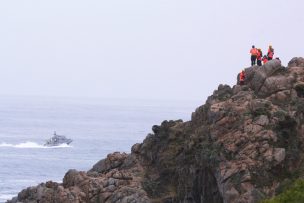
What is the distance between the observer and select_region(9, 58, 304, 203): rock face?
51.0 meters

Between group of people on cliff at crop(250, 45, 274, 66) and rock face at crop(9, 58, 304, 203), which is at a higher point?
group of people on cliff at crop(250, 45, 274, 66)

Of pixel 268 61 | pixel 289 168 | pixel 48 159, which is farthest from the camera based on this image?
pixel 48 159

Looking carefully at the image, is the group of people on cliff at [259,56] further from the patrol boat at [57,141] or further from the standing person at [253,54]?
the patrol boat at [57,141]

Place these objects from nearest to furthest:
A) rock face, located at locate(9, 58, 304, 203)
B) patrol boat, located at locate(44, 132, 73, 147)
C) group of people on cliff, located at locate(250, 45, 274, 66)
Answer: rock face, located at locate(9, 58, 304, 203) → group of people on cliff, located at locate(250, 45, 274, 66) → patrol boat, located at locate(44, 132, 73, 147)

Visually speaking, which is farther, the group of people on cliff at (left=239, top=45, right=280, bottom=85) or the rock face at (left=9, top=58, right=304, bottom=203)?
the group of people on cliff at (left=239, top=45, right=280, bottom=85)

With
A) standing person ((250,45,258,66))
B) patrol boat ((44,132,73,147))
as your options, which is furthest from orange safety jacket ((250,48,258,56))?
patrol boat ((44,132,73,147))

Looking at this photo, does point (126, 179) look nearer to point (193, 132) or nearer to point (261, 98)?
point (193, 132)

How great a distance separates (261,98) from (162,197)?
9.18 m

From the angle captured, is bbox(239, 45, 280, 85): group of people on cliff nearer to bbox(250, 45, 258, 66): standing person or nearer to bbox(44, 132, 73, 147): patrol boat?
bbox(250, 45, 258, 66): standing person

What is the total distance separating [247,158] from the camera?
51.5m

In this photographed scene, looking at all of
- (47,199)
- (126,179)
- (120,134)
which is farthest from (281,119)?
(120,134)

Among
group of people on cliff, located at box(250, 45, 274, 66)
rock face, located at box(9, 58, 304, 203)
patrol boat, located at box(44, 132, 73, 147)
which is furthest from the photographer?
patrol boat, located at box(44, 132, 73, 147)

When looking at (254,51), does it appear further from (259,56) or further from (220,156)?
(220,156)

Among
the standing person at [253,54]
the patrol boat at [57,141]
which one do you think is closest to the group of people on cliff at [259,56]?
the standing person at [253,54]
